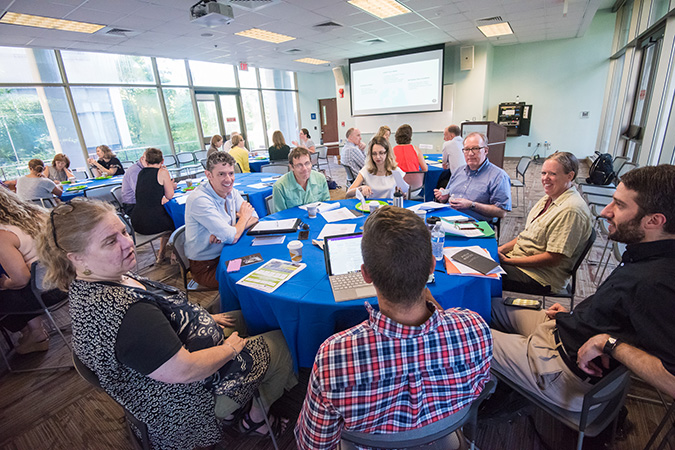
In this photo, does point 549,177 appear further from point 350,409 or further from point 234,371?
point 234,371

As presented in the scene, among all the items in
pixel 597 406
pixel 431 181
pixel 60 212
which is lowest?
pixel 597 406

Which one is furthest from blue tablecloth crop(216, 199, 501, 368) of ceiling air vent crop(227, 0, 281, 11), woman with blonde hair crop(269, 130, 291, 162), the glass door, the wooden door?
the wooden door

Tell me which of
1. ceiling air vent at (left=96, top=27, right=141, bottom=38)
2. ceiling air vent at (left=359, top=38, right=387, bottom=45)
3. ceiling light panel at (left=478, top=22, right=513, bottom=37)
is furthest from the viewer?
ceiling air vent at (left=359, top=38, right=387, bottom=45)

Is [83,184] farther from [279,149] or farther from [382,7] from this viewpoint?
[382,7]

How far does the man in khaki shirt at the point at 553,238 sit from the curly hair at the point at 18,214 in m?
3.28

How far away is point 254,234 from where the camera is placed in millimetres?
2404

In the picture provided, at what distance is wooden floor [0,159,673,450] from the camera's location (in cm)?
166

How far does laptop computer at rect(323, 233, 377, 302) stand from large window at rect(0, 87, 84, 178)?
8.46 meters

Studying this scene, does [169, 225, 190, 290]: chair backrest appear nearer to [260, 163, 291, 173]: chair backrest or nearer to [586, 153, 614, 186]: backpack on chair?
[260, 163, 291, 173]: chair backrest

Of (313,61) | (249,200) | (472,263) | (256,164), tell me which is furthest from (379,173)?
(313,61)

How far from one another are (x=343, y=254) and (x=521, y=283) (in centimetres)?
126

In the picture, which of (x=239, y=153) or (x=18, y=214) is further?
(x=239, y=153)

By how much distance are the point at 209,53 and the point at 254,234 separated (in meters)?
7.58

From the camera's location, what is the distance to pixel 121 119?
8281 millimetres
